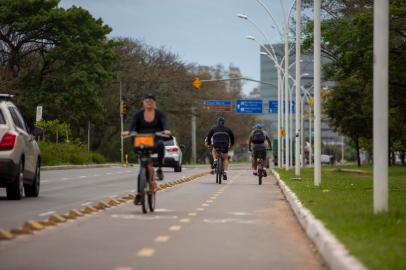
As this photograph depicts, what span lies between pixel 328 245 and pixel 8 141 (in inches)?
370

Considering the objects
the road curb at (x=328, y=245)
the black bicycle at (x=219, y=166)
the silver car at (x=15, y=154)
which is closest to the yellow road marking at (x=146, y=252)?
the road curb at (x=328, y=245)

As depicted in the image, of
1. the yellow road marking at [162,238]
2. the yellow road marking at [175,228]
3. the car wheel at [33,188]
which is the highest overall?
the car wheel at [33,188]

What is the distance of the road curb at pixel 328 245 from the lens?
329 inches

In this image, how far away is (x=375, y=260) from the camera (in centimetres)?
836

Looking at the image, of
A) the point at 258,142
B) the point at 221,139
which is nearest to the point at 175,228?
the point at 221,139

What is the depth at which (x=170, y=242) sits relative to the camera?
11203mm

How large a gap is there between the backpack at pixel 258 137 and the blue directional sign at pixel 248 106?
52850mm

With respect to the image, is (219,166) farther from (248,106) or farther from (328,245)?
(248,106)

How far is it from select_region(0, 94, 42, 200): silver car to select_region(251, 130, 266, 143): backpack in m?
10.4

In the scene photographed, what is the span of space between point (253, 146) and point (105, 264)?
66.1ft

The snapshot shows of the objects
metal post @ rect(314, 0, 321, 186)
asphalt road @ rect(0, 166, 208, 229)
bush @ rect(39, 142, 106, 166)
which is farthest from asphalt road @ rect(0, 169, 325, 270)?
bush @ rect(39, 142, 106, 166)

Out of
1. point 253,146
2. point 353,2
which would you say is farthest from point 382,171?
point 353,2

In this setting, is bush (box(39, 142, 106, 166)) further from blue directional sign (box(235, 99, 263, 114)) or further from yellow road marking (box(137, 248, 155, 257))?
yellow road marking (box(137, 248, 155, 257))

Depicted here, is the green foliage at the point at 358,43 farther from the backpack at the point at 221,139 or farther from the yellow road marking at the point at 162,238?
the yellow road marking at the point at 162,238
